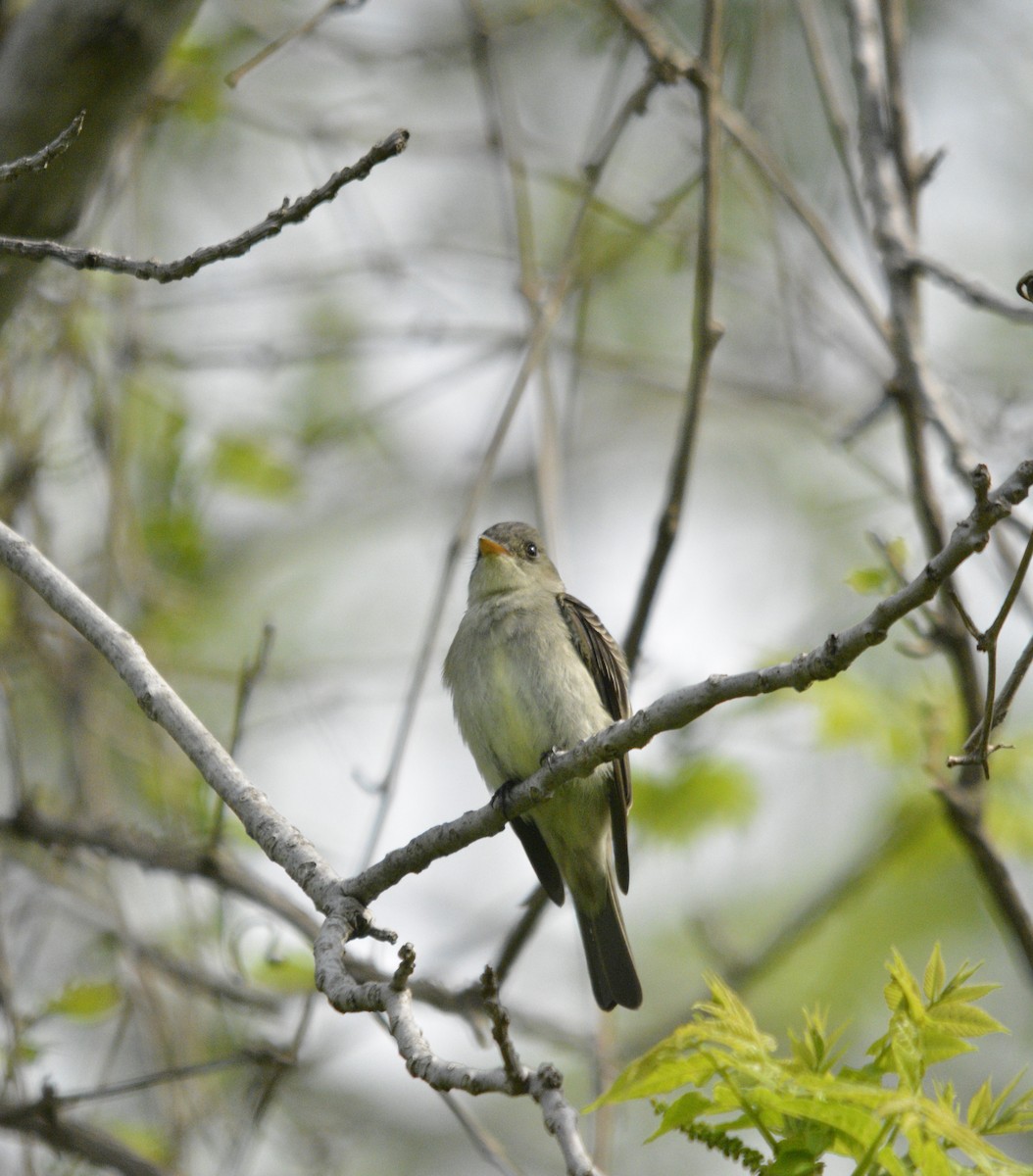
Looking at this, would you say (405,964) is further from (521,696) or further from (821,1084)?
(521,696)

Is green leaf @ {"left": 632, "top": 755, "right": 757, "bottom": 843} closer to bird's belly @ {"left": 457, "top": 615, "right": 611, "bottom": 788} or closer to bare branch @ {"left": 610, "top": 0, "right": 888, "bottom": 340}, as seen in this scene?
bird's belly @ {"left": 457, "top": 615, "right": 611, "bottom": 788}

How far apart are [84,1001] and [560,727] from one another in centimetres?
182

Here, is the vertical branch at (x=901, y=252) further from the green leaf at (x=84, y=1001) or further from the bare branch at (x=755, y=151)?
the green leaf at (x=84, y=1001)

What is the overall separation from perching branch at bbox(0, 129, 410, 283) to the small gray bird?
8.28ft

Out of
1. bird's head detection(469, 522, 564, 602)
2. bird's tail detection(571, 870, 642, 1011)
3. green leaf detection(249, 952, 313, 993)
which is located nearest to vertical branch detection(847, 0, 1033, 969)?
bird's tail detection(571, 870, 642, 1011)

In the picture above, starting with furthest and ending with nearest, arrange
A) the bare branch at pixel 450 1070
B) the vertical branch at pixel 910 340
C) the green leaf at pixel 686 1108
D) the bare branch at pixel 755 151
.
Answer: the bare branch at pixel 755 151 → the vertical branch at pixel 910 340 → the green leaf at pixel 686 1108 → the bare branch at pixel 450 1070

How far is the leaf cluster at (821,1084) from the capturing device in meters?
2.09

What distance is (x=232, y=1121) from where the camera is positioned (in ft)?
17.1

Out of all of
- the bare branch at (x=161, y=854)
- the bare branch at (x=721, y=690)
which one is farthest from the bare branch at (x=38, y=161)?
the bare branch at (x=161, y=854)

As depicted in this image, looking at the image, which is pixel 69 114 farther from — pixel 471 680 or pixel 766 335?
pixel 766 335

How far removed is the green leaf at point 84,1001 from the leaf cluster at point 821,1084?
2.45 meters

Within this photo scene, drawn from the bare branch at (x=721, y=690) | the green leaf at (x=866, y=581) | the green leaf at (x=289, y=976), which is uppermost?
the green leaf at (x=289, y=976)

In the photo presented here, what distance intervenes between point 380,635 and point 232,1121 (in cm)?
721

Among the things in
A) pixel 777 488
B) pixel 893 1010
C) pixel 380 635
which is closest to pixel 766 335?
pixel 777 488
